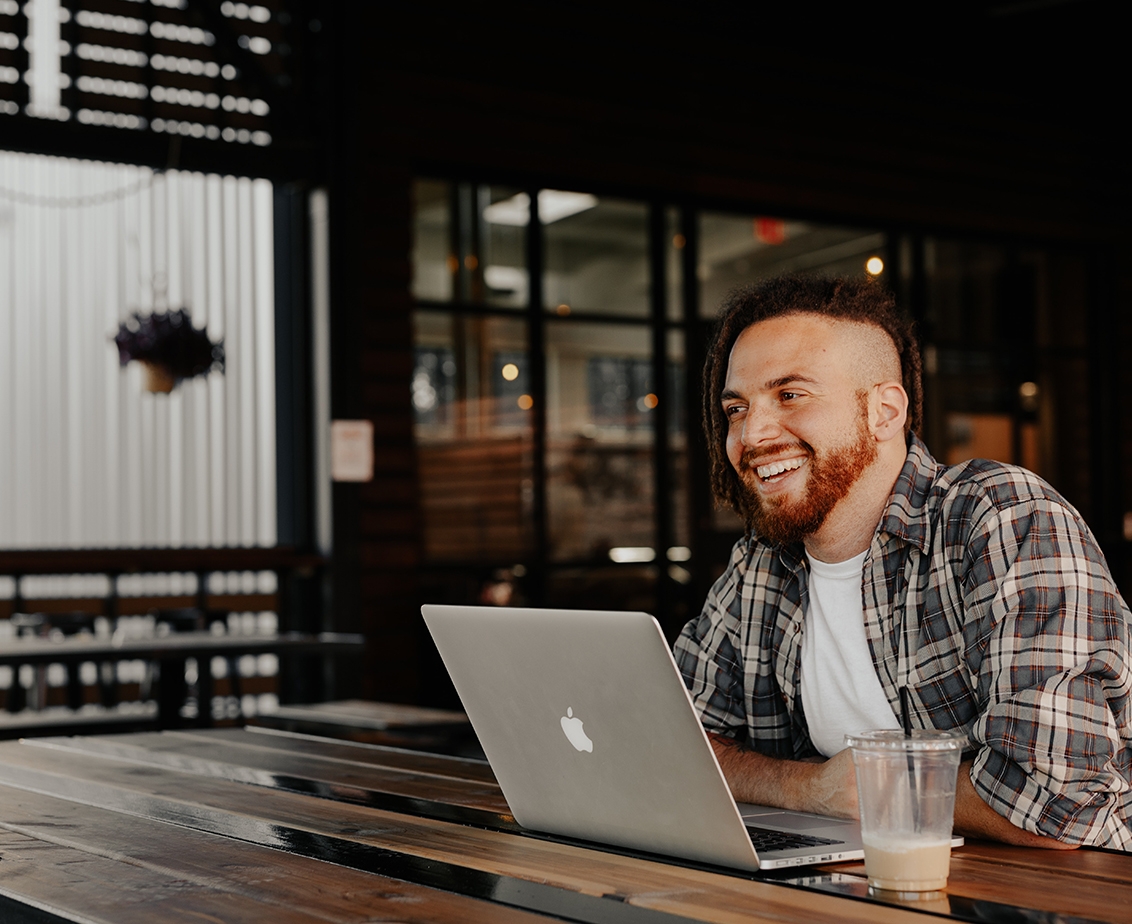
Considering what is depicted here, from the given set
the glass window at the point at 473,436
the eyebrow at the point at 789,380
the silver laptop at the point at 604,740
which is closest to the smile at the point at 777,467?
the eyebrow at the point at 789,380

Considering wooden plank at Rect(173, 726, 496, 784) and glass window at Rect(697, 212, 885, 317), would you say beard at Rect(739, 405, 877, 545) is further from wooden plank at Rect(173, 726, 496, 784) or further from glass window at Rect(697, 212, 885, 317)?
glass window at Rect(697, 212, 885, 317)

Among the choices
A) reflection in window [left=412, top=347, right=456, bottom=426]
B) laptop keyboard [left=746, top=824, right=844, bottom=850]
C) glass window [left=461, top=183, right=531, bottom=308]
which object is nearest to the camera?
laptop keyboard [left=746, top=824, right=844, bottom=850]

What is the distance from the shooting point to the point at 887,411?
6.20 feet

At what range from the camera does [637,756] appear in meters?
1.29

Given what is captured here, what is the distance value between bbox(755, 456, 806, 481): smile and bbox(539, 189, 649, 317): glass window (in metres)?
4.56

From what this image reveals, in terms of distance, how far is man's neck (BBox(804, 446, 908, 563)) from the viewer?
6.10 ft

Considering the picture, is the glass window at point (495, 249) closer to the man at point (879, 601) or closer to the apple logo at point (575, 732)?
the man at point (879, 601)

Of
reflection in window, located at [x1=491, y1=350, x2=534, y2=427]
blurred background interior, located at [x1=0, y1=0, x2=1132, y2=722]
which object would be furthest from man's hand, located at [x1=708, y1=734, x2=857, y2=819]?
reflection in window, located at [x1=491, y1=350, x2=534, y2=427]

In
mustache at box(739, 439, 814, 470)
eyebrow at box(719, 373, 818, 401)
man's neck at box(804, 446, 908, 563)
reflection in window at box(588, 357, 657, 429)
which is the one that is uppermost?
reflection in window at box(588, 357, 657, 429)

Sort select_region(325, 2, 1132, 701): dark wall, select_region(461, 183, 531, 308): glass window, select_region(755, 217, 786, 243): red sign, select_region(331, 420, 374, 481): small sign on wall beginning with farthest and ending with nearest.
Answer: select_region(755, 217, 786, 243): red sign → select_region(461, 183, 531, 308): glass window → select_region(325, 2, 1132, 701): dark wall → select_region(331, 420, 374, 481): small sign on wall

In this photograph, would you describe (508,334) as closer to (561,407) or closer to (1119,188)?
(561,407)

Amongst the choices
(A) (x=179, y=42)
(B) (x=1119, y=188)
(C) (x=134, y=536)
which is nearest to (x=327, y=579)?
(C) (x=134, y=536)

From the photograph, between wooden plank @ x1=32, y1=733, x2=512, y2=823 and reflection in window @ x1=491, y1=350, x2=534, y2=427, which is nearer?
wooden plank @ x1=32, y1=733, x2=512, y2=823

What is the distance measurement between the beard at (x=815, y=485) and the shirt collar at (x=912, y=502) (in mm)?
55
